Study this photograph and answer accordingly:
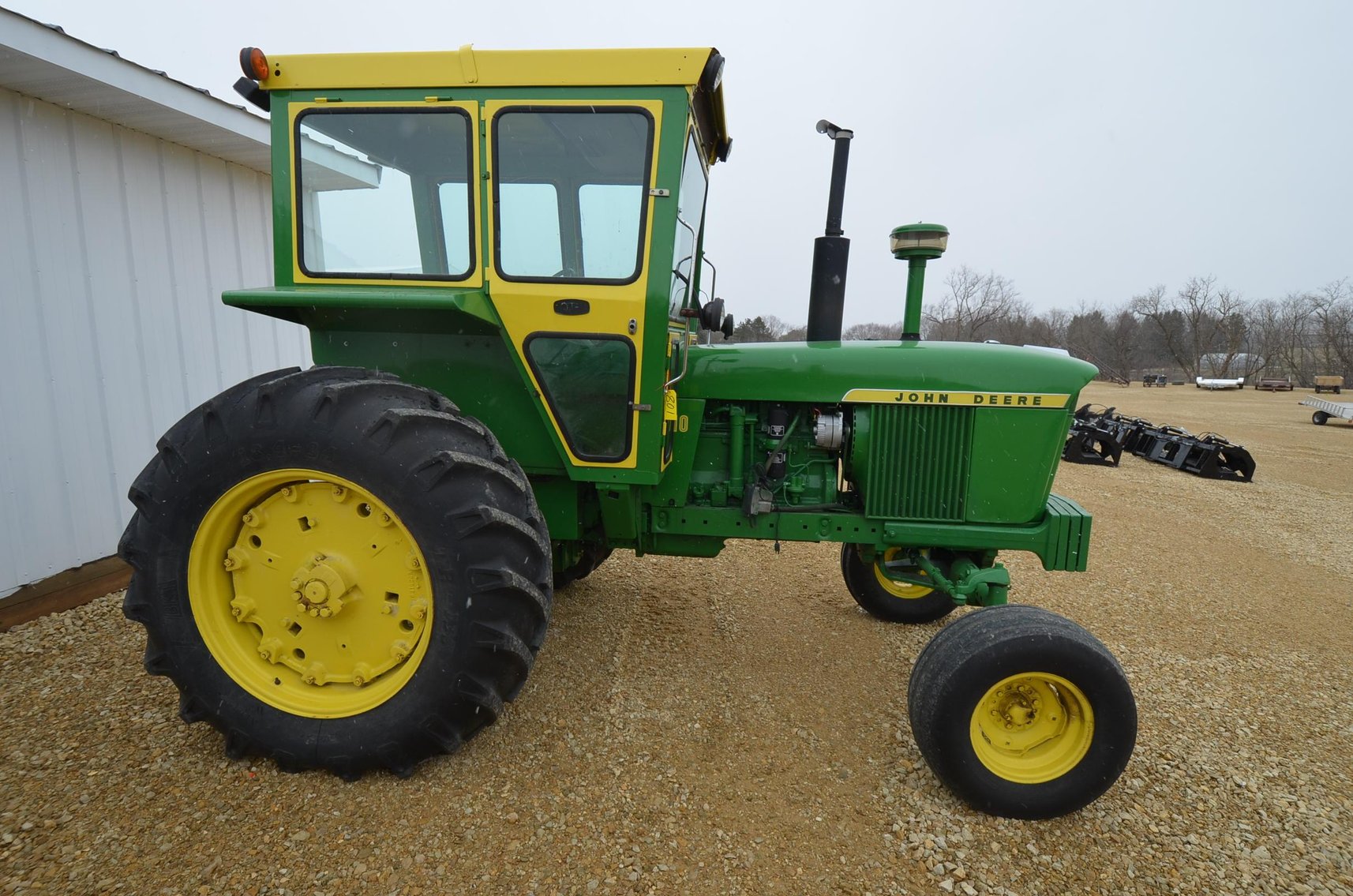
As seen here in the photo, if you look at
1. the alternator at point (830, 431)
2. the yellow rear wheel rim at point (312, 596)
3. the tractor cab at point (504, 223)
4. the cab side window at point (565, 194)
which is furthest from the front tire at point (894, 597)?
the yellow rear wheel rim at point (312, 596)

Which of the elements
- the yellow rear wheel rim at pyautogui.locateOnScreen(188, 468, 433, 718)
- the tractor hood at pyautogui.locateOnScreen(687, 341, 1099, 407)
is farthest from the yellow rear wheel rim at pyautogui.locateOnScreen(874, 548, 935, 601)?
the yellow rear wheel rim at pyautogui.locateOnScreen(188, 468, 433, 718)

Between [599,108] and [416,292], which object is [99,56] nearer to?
[416,292]

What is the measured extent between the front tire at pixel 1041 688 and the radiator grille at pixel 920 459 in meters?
0.67

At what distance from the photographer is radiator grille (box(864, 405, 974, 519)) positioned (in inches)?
111

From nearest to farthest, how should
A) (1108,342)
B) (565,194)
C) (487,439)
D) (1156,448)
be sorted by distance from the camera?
(487,439) → (565,194) → (1156,448) → (1108,342)

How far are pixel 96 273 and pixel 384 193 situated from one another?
2.49 metres

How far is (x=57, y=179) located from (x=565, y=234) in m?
3.19

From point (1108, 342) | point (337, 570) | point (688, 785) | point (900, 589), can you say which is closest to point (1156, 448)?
point (900, 589)

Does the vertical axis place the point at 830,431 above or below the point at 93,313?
below

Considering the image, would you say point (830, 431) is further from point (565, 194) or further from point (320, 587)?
point (320, 587)

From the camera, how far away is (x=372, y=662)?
7.70 feet

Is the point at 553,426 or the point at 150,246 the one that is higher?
the point at 150,246

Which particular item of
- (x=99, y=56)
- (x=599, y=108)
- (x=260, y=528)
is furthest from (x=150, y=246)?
(x=599, y=108)

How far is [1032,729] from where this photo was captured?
91.4 inches
